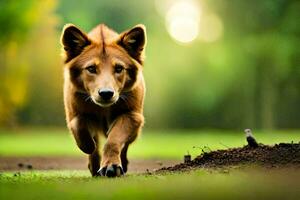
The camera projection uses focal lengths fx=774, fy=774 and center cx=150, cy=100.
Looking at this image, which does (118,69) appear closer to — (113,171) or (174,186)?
(113,171)

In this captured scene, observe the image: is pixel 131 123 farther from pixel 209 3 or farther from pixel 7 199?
pixel 209 3

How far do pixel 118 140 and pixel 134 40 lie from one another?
1.42 meters

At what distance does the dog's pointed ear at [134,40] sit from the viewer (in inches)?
376

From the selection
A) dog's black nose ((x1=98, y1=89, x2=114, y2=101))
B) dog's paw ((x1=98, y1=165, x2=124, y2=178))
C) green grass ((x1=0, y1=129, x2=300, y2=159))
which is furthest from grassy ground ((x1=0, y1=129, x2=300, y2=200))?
green grass ((x1=0, y1=129, x2=300, y2=159))

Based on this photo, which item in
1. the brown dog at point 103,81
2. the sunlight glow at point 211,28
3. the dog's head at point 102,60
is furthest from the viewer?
the sunlight glow at point 211,28

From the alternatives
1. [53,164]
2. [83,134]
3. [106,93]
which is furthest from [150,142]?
[106,93]

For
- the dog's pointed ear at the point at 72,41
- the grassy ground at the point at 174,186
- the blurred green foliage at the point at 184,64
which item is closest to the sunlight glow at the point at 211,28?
the blurred green foliage at the point at 184,64

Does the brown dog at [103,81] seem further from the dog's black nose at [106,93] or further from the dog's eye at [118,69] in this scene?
the dog's black nose at [106,93]

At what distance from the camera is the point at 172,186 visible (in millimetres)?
7297

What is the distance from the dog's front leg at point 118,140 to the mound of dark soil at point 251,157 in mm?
714

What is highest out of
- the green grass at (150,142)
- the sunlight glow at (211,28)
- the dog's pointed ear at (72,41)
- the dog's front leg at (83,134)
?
the sunlight glow at (211,28)

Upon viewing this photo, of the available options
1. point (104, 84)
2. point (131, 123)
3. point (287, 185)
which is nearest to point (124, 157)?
point (131, 123)

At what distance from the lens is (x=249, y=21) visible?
101 ft

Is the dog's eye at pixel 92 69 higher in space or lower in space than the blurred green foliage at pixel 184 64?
lower
